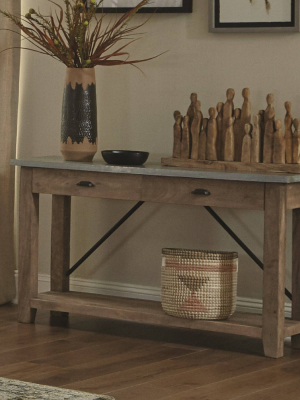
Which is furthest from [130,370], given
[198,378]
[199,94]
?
[199,94]

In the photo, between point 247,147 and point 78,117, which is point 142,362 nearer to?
point 247,147

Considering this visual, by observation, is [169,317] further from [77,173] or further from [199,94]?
[199,94]

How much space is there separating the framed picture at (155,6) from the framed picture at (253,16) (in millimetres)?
150

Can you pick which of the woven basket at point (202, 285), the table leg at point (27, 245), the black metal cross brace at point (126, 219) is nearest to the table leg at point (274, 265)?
the woven basket at point (202, 285)

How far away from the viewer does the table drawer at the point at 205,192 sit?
3.15m

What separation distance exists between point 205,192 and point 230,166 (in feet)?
0.73

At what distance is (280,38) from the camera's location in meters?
3.65

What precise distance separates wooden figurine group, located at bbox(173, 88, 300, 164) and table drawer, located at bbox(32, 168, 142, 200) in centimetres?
29

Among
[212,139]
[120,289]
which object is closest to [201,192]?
[212,139]

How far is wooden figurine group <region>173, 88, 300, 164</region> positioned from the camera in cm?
332

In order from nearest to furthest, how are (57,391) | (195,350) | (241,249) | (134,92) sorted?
(57,391) → (195,350) → (241,249) → (134,92)

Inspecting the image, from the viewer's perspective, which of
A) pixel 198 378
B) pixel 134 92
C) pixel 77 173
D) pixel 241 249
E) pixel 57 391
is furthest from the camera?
pixel 134 92

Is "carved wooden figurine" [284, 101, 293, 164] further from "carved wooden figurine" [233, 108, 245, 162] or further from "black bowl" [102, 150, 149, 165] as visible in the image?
"black bowl" [102, 150, 149, 165]

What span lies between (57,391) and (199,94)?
1.78 m
